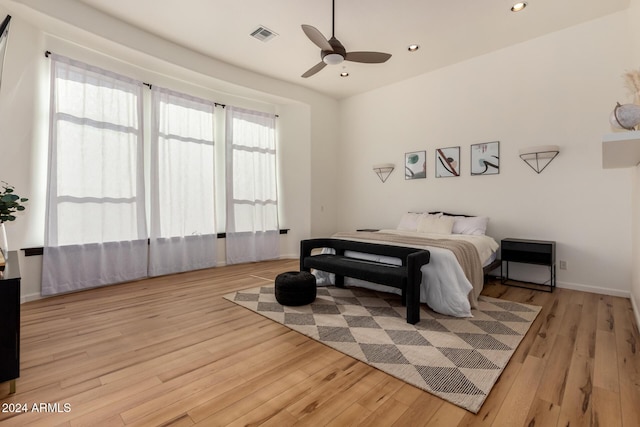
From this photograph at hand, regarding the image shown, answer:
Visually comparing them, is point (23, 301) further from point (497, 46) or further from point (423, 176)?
point (497, 46)

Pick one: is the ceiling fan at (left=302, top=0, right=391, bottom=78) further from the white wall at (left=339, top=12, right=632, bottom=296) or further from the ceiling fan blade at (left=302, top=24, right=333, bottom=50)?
the white wall at (left=339, top=12, right=632, bottom=296)

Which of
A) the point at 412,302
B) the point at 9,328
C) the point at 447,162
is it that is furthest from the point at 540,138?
the point at 9,328

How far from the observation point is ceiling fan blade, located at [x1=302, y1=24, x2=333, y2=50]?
8.81 ft

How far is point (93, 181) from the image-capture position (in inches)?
146

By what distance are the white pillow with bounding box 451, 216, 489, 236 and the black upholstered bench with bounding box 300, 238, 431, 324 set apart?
1.74 meters

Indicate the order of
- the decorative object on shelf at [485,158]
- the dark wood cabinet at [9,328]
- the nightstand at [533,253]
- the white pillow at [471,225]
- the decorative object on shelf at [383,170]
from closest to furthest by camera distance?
the dark wood cabinet at [9,328] < the nightstand at [533,253] < the white pillow at [471,225] < the decorative object on shelf at [485,158] < the decorative object on shelf at [383,170]

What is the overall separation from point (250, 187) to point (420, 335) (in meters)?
3.99

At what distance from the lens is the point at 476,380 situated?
178 centimetres

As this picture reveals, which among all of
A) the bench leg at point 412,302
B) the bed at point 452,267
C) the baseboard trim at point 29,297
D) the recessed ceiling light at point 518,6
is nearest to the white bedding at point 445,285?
the bed at point 452,267

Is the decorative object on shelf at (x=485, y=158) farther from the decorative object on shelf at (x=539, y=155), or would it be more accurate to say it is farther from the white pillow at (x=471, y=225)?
the white pillow at (x=471, y=225)

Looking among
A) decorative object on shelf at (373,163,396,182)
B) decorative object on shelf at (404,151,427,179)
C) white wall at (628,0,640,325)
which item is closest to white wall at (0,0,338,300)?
decorative object on shelf at (373,163,396,182)

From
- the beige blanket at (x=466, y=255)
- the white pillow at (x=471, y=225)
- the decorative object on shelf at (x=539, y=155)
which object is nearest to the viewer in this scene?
the beige blanket at (x=466, y=255)

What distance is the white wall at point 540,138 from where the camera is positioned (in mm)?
3475

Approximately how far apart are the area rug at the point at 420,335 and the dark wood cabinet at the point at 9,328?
1717 millimetres
